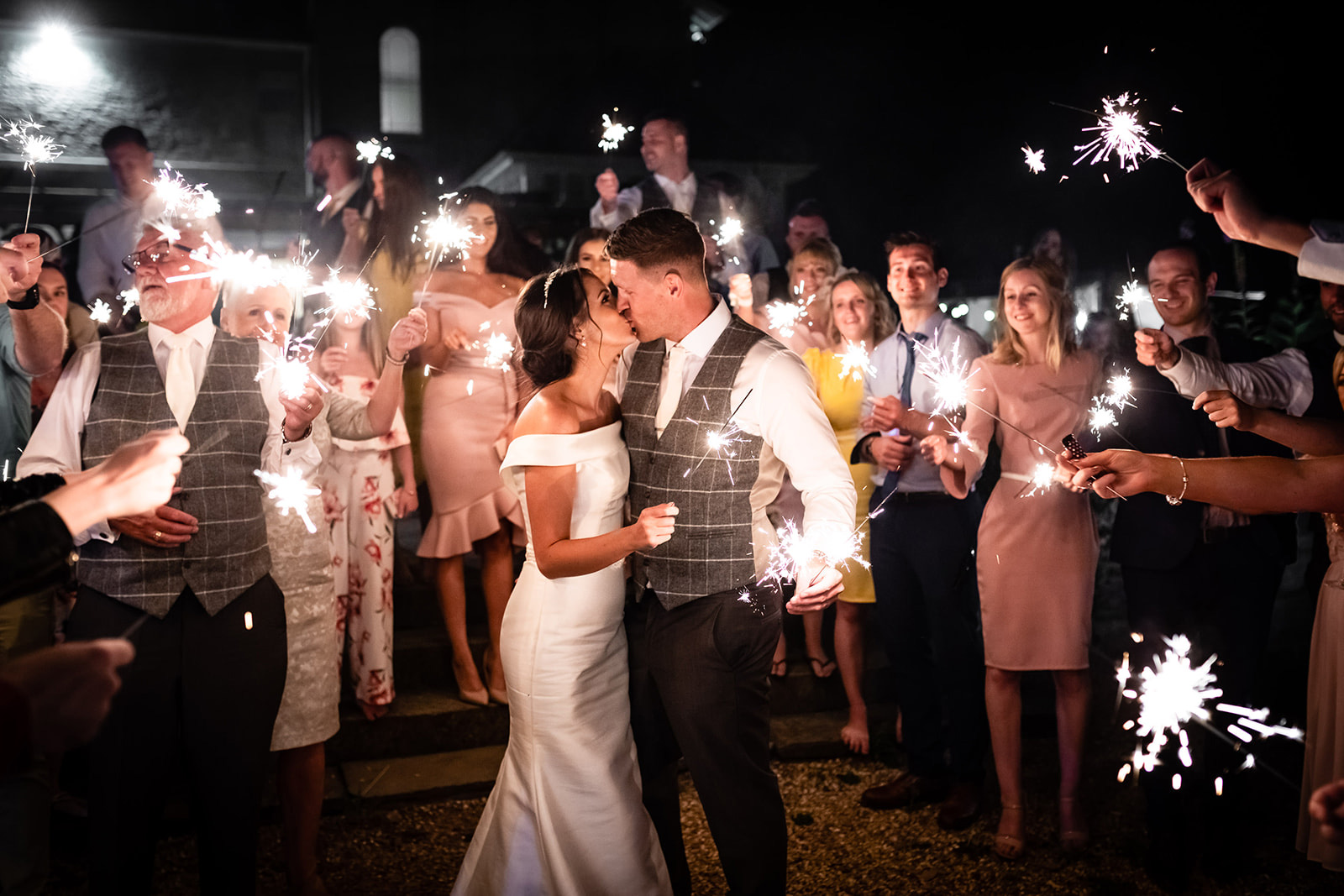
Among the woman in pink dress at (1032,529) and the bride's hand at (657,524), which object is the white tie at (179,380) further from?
the woman in pink dress at (1032,529)

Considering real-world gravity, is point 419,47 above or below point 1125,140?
above

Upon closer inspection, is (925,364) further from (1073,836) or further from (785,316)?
(1073,836)

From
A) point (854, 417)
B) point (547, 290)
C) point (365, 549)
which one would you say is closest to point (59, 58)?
point (365, 549)

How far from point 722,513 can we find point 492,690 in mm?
2336

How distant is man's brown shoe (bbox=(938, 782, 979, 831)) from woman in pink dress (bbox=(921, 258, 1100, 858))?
8.0 inches

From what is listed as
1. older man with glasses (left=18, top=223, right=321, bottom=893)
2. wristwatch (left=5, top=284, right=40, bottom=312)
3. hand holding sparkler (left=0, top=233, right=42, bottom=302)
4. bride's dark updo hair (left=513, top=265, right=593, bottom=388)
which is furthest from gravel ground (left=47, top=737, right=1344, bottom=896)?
hand holding sparkler (left=0, top=233, right=42, bottom=302)

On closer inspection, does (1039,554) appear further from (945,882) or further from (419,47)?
(419,47)

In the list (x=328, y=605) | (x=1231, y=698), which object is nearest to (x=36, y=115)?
(x=328, y=605)

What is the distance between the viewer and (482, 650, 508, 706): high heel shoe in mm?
4883

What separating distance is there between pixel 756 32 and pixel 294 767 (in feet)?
60.7

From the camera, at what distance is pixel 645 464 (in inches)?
127

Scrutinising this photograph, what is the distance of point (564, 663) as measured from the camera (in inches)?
124

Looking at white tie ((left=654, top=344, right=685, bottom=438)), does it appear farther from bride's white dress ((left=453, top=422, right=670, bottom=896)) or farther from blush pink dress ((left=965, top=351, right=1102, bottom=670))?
blush pink dress ((left=965, top=351, right=1102, bottom=670))

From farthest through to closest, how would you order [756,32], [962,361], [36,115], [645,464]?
[756,32] < [36,115] < [962,361] < [645,464]
